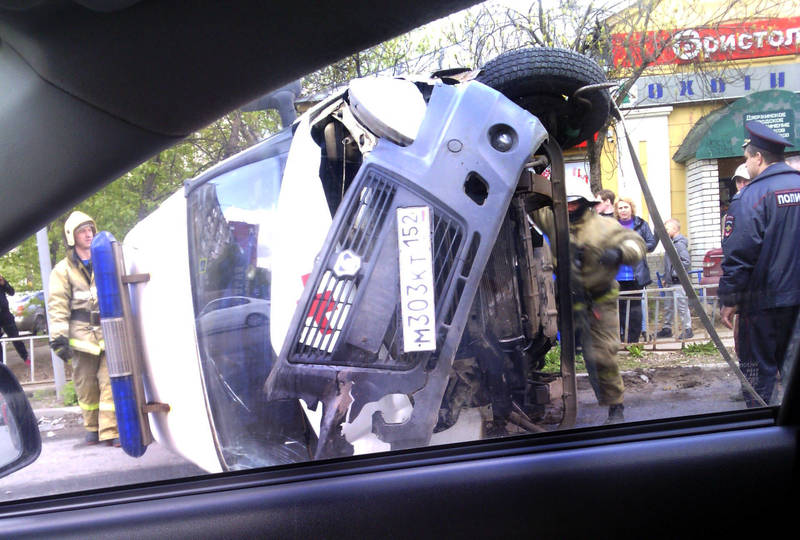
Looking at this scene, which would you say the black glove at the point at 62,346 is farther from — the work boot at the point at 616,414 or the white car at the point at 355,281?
the work boot at the point at 616,414

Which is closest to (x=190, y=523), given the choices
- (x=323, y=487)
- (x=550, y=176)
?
(x=323, y=487)

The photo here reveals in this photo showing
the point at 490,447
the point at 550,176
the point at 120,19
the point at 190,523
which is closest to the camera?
the point at 120,19

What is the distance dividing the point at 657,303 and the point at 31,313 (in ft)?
8.49

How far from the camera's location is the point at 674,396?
2.39 m

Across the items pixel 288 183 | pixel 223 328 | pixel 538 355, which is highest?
pixel 288 183

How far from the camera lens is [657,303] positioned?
8.50 feet

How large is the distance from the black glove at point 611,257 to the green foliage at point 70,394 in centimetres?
237

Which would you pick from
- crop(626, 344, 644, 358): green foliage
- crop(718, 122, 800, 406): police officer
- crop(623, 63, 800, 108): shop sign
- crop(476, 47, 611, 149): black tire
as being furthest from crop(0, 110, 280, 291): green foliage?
crop(718, 122, 800, 406): police officer

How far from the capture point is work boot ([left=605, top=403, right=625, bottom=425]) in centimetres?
227

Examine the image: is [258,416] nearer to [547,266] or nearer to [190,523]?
[190,523]

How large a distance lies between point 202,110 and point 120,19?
260mm

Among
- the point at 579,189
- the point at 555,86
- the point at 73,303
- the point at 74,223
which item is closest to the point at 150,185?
the point at 74,223

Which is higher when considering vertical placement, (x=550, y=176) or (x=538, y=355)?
(x=550, y=176)

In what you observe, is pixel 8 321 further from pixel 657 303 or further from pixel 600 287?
pixel 657 303
